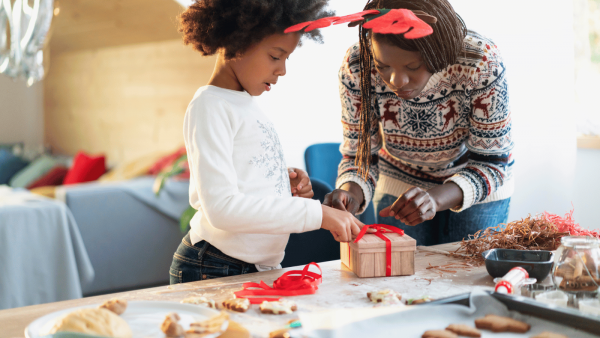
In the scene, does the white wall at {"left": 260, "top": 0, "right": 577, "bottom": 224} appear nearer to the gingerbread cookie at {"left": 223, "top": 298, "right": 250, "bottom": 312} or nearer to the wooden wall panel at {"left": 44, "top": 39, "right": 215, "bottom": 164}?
the wooden wall panel at {"left": 44, "top": 39, "right": 215, "bottom": 164}

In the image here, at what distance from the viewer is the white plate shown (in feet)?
2.01

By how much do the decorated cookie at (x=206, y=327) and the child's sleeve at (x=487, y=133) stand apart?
727 mm

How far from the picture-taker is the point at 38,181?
3.93 m

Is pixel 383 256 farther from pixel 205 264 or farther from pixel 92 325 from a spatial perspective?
pixel 92 325

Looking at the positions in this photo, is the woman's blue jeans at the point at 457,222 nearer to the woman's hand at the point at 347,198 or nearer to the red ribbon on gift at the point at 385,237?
the woman's hand at the point at 347,198

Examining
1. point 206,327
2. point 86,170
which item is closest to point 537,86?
point 206,327

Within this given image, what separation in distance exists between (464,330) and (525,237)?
0.56 metres

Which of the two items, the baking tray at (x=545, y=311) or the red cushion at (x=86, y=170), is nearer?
the baking tray at (x=545, y=311)

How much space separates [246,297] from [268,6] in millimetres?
556

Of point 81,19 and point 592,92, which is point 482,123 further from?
point 81,19

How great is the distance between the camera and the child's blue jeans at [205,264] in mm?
1022

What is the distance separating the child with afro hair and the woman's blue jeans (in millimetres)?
475

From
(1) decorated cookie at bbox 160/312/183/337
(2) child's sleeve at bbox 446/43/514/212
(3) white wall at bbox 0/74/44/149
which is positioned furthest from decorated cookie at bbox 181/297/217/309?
(3) white wall at bbox 0/74/44/149

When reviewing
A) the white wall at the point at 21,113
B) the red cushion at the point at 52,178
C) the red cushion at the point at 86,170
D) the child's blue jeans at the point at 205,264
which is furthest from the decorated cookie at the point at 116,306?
the white wall at the point at 21,113
